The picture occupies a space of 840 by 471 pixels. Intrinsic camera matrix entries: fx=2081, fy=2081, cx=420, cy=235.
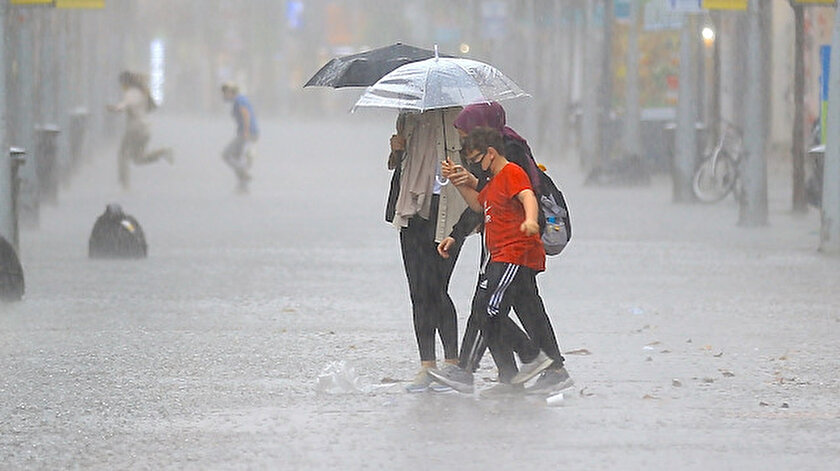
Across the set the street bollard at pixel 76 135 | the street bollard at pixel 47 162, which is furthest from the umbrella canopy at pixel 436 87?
the street bollard at pixel 76 135

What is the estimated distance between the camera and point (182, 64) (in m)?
116

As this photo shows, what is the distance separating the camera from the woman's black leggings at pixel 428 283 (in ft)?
32.0

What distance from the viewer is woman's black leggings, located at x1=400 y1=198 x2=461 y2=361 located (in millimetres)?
9758

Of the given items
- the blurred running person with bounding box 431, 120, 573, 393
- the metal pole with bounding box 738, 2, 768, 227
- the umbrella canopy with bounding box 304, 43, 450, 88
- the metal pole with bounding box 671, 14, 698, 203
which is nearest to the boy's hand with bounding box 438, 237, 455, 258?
the blurred running person with bounding box 431, 120, 573, 393

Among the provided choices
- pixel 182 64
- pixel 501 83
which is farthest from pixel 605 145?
pixel 182 64

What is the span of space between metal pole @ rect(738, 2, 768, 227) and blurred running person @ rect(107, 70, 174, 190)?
11.5 m

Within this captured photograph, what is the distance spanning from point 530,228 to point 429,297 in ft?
3.35

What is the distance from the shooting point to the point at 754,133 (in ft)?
73.9

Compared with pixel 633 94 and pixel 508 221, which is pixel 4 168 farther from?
pixel 633 94

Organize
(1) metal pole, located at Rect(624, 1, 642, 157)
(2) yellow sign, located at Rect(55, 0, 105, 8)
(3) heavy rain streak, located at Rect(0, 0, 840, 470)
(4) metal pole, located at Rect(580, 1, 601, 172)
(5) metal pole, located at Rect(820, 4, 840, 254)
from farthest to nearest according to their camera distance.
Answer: (4) metal pole, located at Rect(580, 1, 601, 172) < (1) metal pole, located at Rect(624, 1, 642, 157) < (2) yellow sign, located at Rect(55, 0, 105, 8) < (5) metal pole, located at Rect(820, 4, 840, 254) < (3) heavy rain streak, located at Rect(0, 0, 840, 470)

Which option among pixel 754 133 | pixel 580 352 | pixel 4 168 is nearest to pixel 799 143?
pixel 754 133

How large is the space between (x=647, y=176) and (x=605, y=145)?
54.1 inches

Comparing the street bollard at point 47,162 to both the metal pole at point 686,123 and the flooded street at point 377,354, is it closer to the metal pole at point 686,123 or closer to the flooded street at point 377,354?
the flooded street at point 377,354

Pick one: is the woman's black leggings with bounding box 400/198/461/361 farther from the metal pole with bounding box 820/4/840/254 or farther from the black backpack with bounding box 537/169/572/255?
the metal pole with bounding box 820/4/840/254
